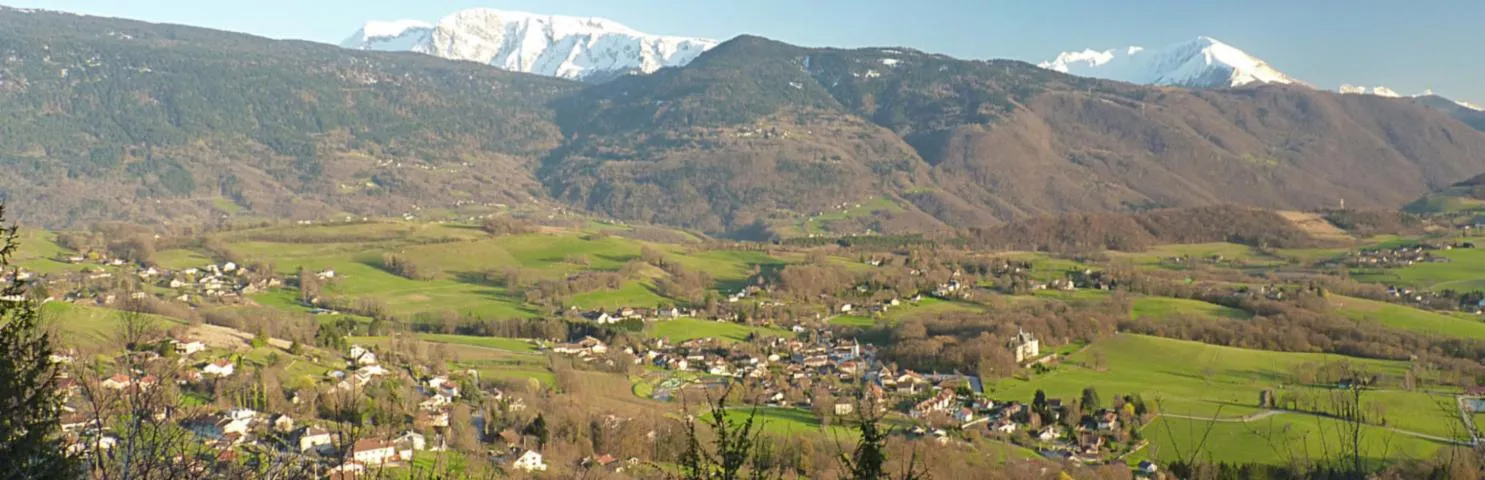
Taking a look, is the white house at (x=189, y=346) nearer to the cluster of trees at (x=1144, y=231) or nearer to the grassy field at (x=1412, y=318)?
the grassy field at (x=1412, y=318)

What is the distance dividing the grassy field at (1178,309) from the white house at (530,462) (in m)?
42.5

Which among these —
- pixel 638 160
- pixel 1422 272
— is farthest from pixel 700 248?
pixel 638 160

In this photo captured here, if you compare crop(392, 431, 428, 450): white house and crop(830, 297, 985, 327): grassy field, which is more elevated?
crop(392, 431, 428, 450): white house

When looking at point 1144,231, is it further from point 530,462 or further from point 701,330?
point 530,462

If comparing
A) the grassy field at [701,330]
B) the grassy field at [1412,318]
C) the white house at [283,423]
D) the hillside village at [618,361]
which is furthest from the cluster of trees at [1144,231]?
the white house at [283,423]

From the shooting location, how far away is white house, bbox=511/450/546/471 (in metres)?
29.1

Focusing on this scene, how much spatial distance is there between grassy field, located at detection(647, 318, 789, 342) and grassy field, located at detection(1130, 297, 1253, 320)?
20590 mm

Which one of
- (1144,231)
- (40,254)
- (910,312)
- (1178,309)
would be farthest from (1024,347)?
(40,254)

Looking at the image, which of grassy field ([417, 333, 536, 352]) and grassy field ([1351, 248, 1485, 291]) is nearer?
grassy field ([417, 333, 536, 352])

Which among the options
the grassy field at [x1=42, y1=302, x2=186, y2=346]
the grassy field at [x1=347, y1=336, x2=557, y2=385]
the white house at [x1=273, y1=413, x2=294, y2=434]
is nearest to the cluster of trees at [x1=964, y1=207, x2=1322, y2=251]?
the grassy field at [x1=347, y1=336, x2=557, y2=385]

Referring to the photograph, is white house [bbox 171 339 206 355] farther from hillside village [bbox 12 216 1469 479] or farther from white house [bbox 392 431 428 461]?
white house [bbox 392 431 428 461]

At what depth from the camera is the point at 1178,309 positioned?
64688 mm

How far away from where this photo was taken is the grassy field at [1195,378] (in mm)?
41000

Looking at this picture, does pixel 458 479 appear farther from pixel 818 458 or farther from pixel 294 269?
pixel 294 269
